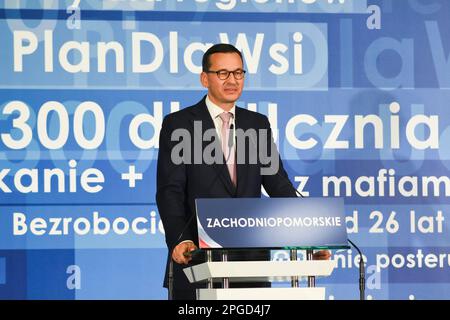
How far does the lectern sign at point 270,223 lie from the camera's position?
5883mm

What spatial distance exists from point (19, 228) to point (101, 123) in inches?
34.9

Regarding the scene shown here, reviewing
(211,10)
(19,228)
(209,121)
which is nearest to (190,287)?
(209,121)

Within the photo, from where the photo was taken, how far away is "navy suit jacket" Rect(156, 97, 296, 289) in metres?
6.91

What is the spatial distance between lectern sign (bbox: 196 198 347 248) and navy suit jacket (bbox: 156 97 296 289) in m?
0.73

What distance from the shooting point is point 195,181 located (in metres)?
7.18

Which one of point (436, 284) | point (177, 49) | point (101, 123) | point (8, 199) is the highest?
point (177, 49)

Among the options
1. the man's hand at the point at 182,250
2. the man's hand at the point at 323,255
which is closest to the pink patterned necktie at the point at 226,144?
the man's hand at the point at 182,250

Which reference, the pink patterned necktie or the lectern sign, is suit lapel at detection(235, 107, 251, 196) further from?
the lectern sign

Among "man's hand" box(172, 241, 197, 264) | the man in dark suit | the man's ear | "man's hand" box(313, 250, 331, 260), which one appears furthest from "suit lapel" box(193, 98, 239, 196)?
"man's hand" box(313, 250, 331, 260)
